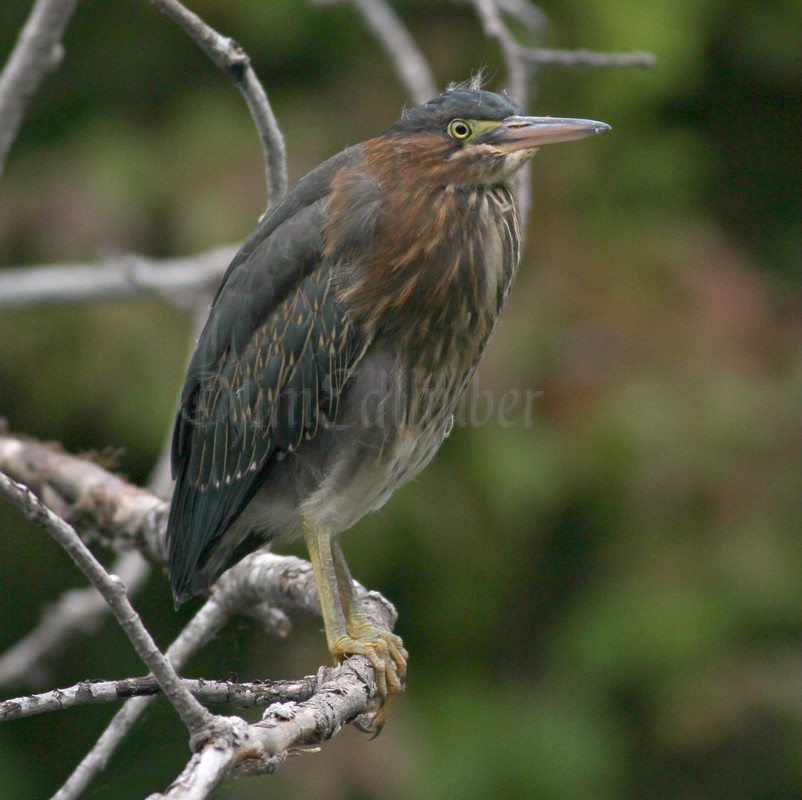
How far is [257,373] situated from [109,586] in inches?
63.0

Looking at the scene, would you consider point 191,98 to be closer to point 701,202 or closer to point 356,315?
point 701,202

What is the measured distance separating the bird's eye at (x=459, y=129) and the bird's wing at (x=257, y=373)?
0.37 meters

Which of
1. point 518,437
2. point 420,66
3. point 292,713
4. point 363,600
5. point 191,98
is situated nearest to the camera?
point 292,713

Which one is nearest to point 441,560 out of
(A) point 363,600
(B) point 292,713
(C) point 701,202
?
(A) point 363,600

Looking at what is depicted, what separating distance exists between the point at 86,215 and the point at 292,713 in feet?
12.5

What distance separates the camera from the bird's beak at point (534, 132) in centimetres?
268

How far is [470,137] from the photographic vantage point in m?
2.87

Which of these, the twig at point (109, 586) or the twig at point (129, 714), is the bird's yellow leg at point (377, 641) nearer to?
the twig at point (129, 714)

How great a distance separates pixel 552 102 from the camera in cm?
526

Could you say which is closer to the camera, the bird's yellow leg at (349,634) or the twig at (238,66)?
the twig at (238,66)

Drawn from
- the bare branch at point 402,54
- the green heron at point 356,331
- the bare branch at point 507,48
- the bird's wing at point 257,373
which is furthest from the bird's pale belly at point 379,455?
the bare branch at point 402,54

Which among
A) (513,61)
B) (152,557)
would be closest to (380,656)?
(152,557)

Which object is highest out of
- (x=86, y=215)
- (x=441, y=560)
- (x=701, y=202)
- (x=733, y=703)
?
(x=86, y=215)

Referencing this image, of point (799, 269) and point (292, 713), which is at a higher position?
point (292, 713)
